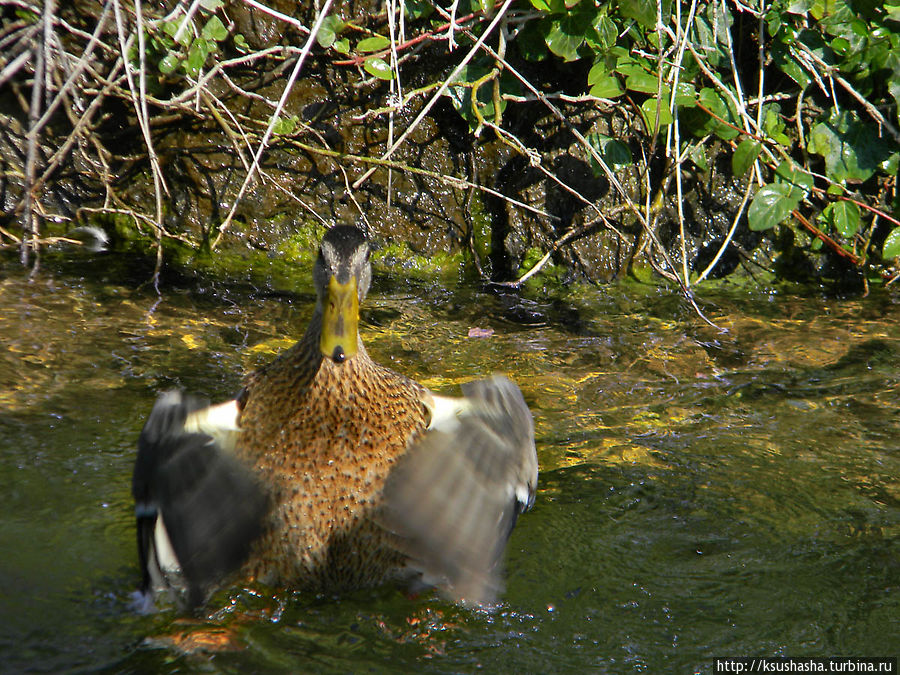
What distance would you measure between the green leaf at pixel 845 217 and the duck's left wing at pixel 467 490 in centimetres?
284

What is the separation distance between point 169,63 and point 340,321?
2.27 meters

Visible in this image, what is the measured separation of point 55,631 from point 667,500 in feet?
6.92

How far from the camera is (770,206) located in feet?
14.6

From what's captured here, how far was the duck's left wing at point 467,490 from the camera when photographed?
2.61 m

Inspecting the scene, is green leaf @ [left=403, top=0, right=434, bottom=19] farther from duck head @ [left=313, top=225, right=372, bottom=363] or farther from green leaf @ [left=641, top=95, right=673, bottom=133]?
duck head @ [left=313, top=225, right=372, bottom=363]

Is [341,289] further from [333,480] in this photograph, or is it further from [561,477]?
[561,477]

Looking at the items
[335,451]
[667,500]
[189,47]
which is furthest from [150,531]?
[189,47]

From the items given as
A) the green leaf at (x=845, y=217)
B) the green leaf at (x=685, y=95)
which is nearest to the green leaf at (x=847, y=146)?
the green leaf at (x=845, y=217)

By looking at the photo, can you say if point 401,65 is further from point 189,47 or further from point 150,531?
point 150,531

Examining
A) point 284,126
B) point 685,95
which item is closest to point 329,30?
point 284,126

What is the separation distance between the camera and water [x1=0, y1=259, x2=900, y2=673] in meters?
2.47

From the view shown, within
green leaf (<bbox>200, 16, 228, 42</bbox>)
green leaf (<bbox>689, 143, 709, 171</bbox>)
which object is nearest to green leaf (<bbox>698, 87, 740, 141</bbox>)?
green leaf (<bbox>689, 143, 709, 171</bbox>)

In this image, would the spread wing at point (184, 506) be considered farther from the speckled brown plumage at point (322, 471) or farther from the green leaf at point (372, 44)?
the green leaf at point (372, 44)

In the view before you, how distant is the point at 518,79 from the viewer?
15.6ft
